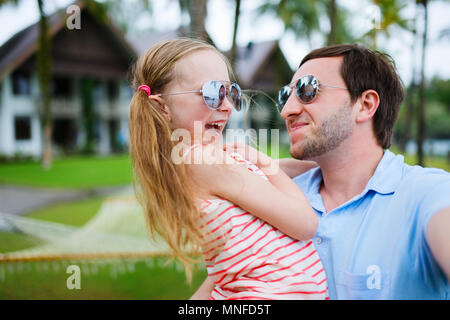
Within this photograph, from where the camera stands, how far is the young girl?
4.71ft

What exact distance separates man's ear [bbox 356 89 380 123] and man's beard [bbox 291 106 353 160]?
0.06 metres

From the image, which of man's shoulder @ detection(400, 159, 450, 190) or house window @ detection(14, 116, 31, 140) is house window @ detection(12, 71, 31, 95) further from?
man's shoulder @ detection(400, 159, 450, 190)

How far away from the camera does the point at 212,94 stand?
5.11 ft

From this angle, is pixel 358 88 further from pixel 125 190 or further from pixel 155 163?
pixel 125 190

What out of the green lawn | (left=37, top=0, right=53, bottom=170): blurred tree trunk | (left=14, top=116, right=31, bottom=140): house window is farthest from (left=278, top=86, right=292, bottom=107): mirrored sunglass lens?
(left=14, top=116, right=31, bottom=140): house window

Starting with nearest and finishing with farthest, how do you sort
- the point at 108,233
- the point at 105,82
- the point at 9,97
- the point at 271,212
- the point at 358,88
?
the point at 271,212, the point at 358,88, the point at 108,233, the point at 9,97, the point at 105,82

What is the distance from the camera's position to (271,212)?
1.43 metres

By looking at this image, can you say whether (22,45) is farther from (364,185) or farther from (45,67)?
(364,185)

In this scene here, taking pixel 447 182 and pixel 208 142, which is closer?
pixel 447 182

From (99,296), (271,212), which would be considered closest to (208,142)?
(271,212)

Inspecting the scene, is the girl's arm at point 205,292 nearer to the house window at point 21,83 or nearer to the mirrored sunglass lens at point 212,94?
the mirrored sunglass lens at point 212,94

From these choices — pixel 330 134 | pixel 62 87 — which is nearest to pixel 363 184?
pixel 330 134
